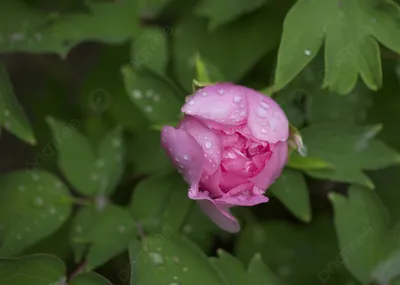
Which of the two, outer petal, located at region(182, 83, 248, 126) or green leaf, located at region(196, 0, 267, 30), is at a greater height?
outer petal, located at region(182, 83, 248, 126)

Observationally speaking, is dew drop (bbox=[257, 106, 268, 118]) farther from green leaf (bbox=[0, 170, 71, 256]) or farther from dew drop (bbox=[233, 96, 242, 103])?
green leaf (bbox=[0, 170, 71, 256])

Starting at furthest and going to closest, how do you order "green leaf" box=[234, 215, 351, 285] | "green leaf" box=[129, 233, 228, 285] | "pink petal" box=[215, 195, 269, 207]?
1. "green leaf" box=[234, 215, 351, 285]
2. "green leaf" box=[129, 233, 228, 285]
3. "pink petal" box=[215, 195, 269, 207]

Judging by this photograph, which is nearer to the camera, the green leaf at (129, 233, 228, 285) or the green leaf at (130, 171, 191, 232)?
the green leaf at (129, 233, 228, 285)

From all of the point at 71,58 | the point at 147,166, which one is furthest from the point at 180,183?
the point at 71,58

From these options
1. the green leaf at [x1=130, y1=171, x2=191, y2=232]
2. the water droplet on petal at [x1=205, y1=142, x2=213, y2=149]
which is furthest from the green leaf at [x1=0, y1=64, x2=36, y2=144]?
the water droplet on petal at [x1=205, y1=142, x2=213, y2=149]

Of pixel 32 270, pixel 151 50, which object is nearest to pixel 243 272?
pixel 32 270

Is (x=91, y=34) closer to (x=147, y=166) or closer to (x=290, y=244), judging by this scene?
(x=147, y=166)
